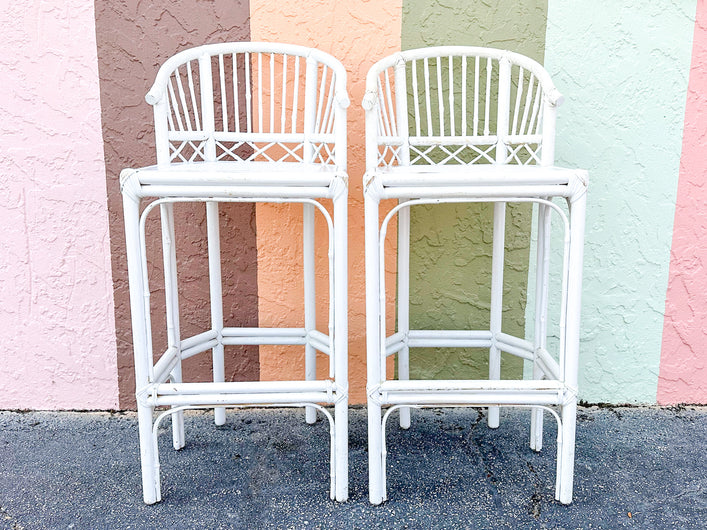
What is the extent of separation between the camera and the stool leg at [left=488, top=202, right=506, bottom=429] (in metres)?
1.72

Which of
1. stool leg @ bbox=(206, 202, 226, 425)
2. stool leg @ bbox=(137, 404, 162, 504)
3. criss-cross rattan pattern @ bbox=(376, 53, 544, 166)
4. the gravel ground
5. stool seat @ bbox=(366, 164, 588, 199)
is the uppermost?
criss-cross rattan pattern @ bbox=(376, 53, 544, 166)

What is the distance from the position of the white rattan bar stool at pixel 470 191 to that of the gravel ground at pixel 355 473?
0.27 feet

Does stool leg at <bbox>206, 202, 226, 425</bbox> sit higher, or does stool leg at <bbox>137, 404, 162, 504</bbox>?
stool leg at <bbox>206, 202, 226, 425</bbox>

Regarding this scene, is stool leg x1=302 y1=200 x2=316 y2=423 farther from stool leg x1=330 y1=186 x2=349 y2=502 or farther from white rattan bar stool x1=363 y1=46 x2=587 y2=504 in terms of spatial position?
stool leg x1=330 y1=186 x2=349 y2=502

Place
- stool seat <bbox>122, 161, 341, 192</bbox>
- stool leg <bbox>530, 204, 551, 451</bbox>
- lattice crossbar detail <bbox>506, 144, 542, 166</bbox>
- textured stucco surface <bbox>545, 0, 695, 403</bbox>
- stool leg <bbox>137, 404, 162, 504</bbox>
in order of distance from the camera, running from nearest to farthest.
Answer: stool seat <bbox>122, 161, 341, 192</bbox> < stool leg <bbox>137, 404, 162, 504</bbox> < stool leg <bbox>530, 204, 551, 451</bbox> < lattice crossbar detail <bbox>506, 144, 542, 166</bbox> < textured stucco surface <bbox>545, 0, 695, 403</bbox>

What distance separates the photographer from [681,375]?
6.38 ft

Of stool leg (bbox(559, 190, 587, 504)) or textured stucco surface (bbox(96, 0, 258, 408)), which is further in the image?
textured stucco surface (bbox(96, 0, 258, 408))

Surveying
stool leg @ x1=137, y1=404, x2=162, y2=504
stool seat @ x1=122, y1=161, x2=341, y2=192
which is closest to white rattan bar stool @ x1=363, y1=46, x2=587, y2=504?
stool seat @ x1=122, y1=161, x2=341, y2=192

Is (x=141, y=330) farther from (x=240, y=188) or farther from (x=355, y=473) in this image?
(x=355, y=473)

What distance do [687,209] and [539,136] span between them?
632 millimetres

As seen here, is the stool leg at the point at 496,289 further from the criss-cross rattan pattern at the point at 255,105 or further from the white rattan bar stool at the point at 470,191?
the criss-cross rattan pattern at the point at 255,105

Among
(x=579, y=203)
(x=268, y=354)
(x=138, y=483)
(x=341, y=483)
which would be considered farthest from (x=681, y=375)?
(x=138, y=483)

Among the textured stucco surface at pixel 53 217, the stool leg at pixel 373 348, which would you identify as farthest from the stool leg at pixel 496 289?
the textured stucco surface at pixel 53 217

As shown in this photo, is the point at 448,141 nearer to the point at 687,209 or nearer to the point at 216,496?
the point at 687,209
